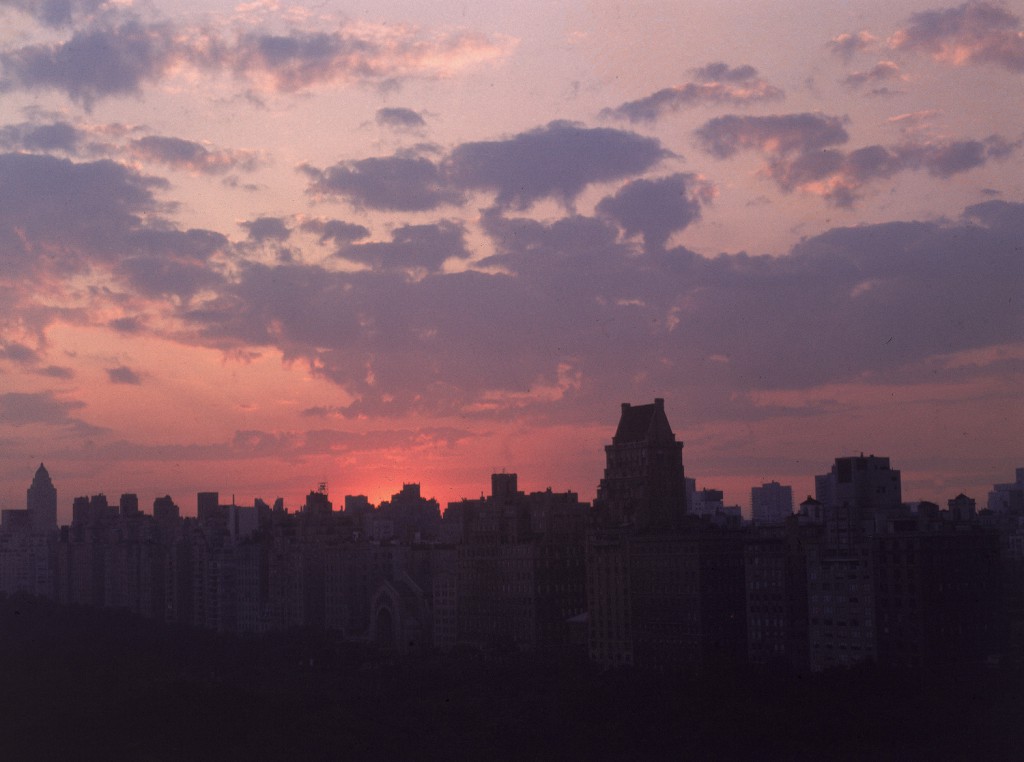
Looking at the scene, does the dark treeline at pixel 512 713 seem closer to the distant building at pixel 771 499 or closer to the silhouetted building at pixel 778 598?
the silhouetted building at pixel 778 598

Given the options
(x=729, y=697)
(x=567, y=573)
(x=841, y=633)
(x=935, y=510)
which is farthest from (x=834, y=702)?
(x=567, y=573)

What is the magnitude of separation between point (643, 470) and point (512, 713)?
43.6 m

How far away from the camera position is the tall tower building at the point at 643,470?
130250 millimetres

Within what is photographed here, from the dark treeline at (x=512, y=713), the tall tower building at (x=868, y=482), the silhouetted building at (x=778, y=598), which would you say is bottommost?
the dark treeline at (x=512, y=713)

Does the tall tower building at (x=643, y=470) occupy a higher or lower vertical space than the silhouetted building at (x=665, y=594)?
higher

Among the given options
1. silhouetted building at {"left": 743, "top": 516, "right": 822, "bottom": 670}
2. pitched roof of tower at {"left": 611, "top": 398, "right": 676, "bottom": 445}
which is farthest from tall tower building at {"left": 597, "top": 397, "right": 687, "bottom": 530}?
silhouetted building at {"left": 743, "top": 516, "right": 822, "bottom": 670}

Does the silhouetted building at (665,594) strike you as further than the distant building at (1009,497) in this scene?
No

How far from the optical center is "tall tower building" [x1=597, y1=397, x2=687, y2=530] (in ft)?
427

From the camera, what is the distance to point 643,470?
13138 centimetres

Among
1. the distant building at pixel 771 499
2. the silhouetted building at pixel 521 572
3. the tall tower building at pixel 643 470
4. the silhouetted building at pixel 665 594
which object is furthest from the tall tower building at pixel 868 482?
the distant building at pixel 771 499

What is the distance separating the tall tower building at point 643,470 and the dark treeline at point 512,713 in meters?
20.9

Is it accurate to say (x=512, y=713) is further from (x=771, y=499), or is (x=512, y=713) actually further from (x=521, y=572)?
(x=771, y=499)

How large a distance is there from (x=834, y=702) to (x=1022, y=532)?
2266 inches

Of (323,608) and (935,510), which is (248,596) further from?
(935,510)
